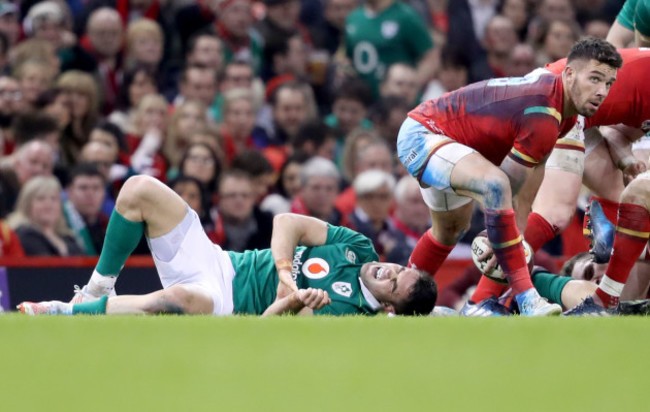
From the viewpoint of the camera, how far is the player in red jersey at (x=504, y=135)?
6.19m

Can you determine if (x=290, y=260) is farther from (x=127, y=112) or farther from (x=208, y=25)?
(x=208, y=25)

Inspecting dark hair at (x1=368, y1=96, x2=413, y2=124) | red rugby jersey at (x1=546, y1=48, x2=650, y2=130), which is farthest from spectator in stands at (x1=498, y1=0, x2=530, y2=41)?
red rugby jersey at (x1=546, y1=48, x2=650, y2=130)

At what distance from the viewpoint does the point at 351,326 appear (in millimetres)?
5473

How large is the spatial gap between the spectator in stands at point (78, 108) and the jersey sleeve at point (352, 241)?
14.1 ft

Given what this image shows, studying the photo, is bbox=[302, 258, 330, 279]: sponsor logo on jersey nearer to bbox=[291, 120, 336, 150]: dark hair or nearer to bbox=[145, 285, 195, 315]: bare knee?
bbox=[145, 285, 195, 315]: bare knee

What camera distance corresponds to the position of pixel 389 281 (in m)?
6.44

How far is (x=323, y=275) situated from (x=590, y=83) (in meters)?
1.72

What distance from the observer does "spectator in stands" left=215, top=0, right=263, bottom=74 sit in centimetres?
1179

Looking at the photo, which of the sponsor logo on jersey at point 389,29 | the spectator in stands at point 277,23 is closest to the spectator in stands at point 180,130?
the spectator in stands at point 277,23

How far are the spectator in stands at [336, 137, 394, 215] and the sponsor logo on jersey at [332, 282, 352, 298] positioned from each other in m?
3.75

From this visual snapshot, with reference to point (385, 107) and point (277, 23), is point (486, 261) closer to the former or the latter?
point (385, 107)

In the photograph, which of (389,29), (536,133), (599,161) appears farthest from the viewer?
(389,29)

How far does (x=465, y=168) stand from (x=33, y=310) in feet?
7.62

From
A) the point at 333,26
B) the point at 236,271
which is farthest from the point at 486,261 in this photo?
the point at 333,26
